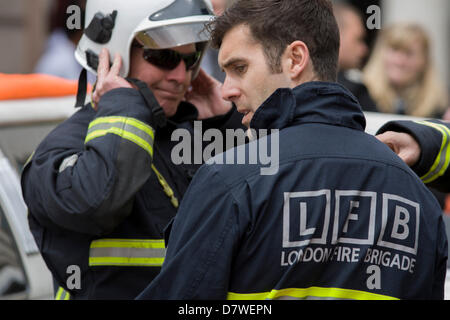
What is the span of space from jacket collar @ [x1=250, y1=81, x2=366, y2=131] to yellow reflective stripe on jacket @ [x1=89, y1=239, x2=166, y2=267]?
85cm

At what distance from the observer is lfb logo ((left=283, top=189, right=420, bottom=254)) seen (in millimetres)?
2055

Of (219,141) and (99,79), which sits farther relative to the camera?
Answer: (219,141)

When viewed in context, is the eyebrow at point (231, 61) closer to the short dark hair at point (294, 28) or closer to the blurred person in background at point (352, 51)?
the short dark hair at point (294, 28)

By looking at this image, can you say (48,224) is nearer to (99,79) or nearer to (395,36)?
(99,79)

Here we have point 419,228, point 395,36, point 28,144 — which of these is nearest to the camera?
point 419,228

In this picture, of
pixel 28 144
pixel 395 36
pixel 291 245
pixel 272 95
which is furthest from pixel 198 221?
pixel 395 36

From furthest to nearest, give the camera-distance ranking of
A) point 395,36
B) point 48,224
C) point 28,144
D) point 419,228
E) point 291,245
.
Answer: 1. point 395,36
2. point 28,144
3. point 48,224
4. point 419,228
5. point 291,245

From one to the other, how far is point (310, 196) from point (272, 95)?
302 millimetres

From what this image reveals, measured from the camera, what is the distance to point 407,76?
675 centimetres

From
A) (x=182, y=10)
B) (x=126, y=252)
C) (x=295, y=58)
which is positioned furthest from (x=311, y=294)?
(x=182, y=10)

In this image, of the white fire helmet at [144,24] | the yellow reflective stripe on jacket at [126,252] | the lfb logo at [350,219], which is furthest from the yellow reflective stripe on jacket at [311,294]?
the white fire helmet at [144,24]

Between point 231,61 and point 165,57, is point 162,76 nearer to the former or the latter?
point 165,57

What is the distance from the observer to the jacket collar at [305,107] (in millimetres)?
2145

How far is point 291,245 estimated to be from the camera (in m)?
2.05
